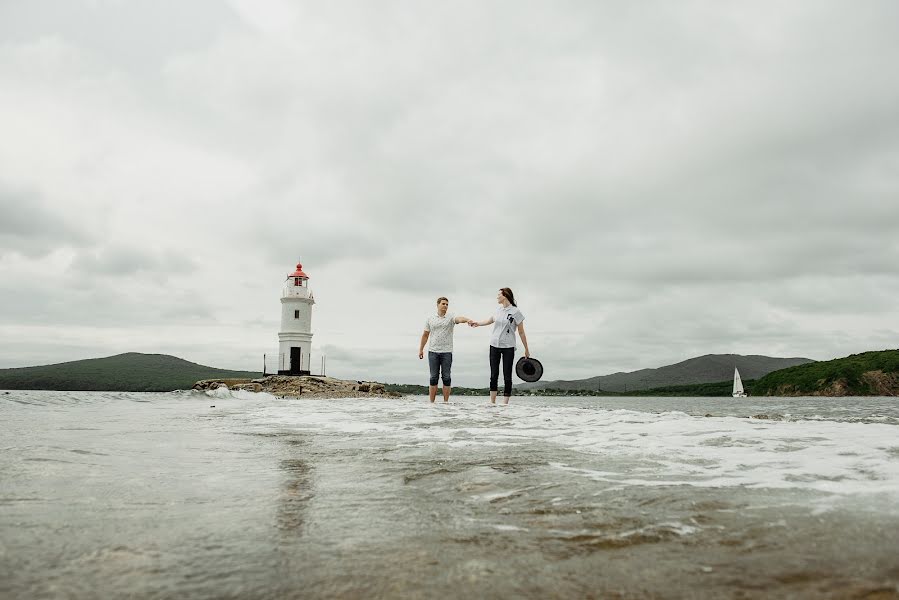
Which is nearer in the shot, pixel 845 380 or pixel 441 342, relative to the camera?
pixel 441 342

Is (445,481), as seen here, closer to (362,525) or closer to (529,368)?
(362,525)

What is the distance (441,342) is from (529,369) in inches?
96.9

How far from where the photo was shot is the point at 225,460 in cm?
478

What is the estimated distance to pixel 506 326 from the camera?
1328cm

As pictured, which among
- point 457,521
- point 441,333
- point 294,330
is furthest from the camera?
point 294,330

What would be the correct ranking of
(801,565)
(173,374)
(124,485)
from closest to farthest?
1. (801,565)
2. (124,485)
3. (173,374)

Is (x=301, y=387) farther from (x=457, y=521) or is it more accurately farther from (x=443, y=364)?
(x=457, y=521)

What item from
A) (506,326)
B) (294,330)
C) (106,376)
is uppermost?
(294,330)

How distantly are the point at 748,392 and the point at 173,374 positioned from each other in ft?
356

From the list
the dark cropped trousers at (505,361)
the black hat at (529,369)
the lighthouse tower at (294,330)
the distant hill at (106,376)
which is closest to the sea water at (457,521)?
the dark cropped trousers at (505,361)

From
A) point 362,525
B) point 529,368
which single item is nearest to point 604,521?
point 362,525

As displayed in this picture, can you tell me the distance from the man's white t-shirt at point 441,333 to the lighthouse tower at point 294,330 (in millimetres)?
37057

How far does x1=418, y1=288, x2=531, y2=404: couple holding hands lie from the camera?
1329 cm

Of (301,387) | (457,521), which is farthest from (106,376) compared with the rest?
(457,521)
